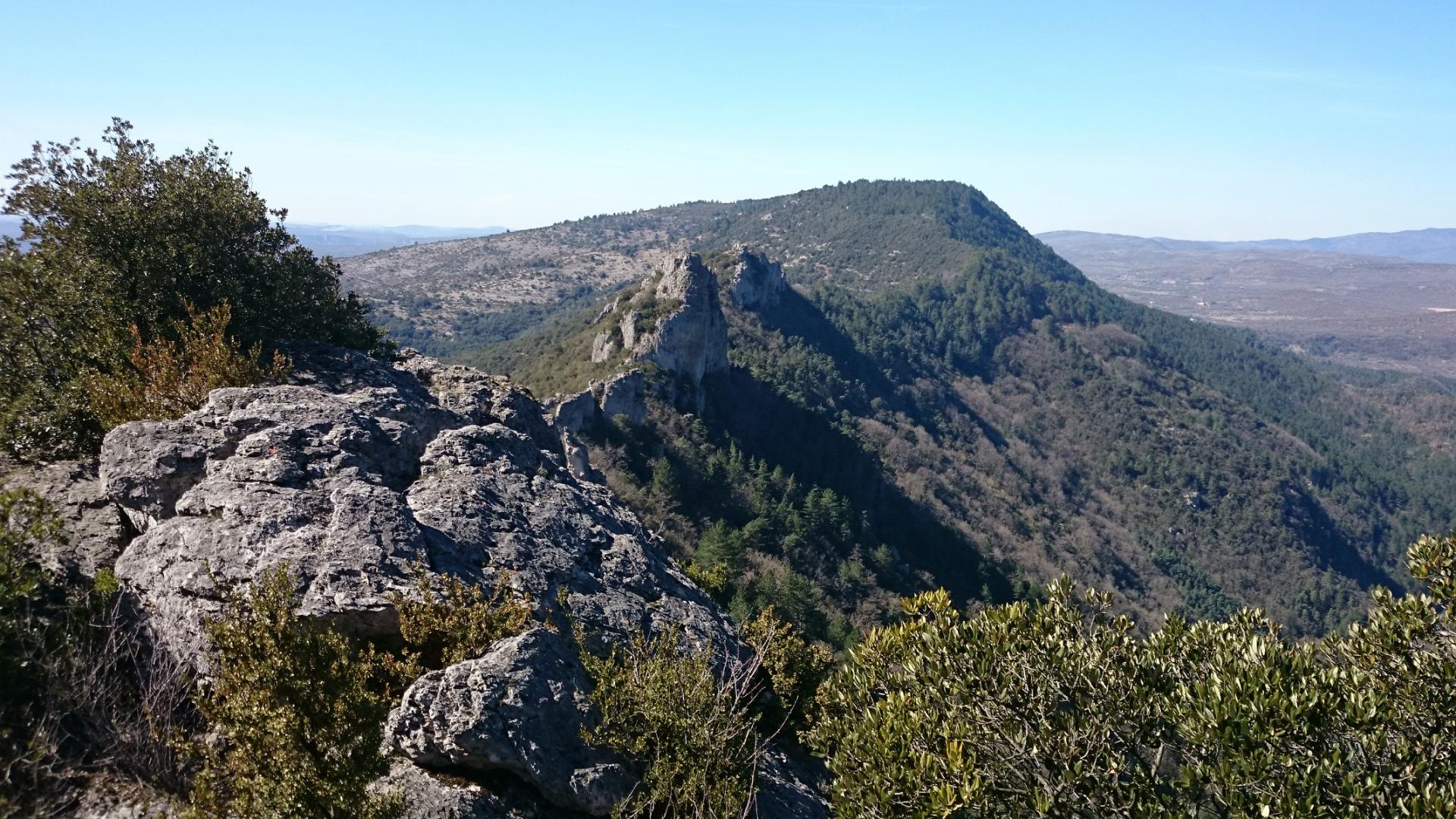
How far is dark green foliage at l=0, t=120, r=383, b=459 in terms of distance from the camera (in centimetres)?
1357

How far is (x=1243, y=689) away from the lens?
792 centimetres

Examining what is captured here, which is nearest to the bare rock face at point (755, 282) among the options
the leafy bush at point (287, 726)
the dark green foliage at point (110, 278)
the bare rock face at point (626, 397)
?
the bare rock face at point (626, 397)

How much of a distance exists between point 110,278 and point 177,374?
3479 millimetres

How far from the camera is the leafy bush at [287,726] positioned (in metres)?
6.51

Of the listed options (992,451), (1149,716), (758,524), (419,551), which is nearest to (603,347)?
(758,524)

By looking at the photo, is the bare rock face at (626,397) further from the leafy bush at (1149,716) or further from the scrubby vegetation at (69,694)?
the scrubby vegetation at (69,694)

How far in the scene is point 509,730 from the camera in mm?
8719

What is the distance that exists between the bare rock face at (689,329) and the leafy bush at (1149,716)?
201 feet

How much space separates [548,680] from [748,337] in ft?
304

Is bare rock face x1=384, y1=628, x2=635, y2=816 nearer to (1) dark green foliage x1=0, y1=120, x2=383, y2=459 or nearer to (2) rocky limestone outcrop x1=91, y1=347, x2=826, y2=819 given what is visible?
(2) rocky limestone outcrop x1=91, y1=347, x2=826, y2=819

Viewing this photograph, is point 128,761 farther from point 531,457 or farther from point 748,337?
point 748,337

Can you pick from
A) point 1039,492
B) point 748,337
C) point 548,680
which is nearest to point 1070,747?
point 548,680

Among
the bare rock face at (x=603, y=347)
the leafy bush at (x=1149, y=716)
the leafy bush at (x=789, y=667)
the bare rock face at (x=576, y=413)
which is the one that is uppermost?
the leafy bush at (x=1149, y=716)

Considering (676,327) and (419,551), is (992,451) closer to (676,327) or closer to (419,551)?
(676,327)
